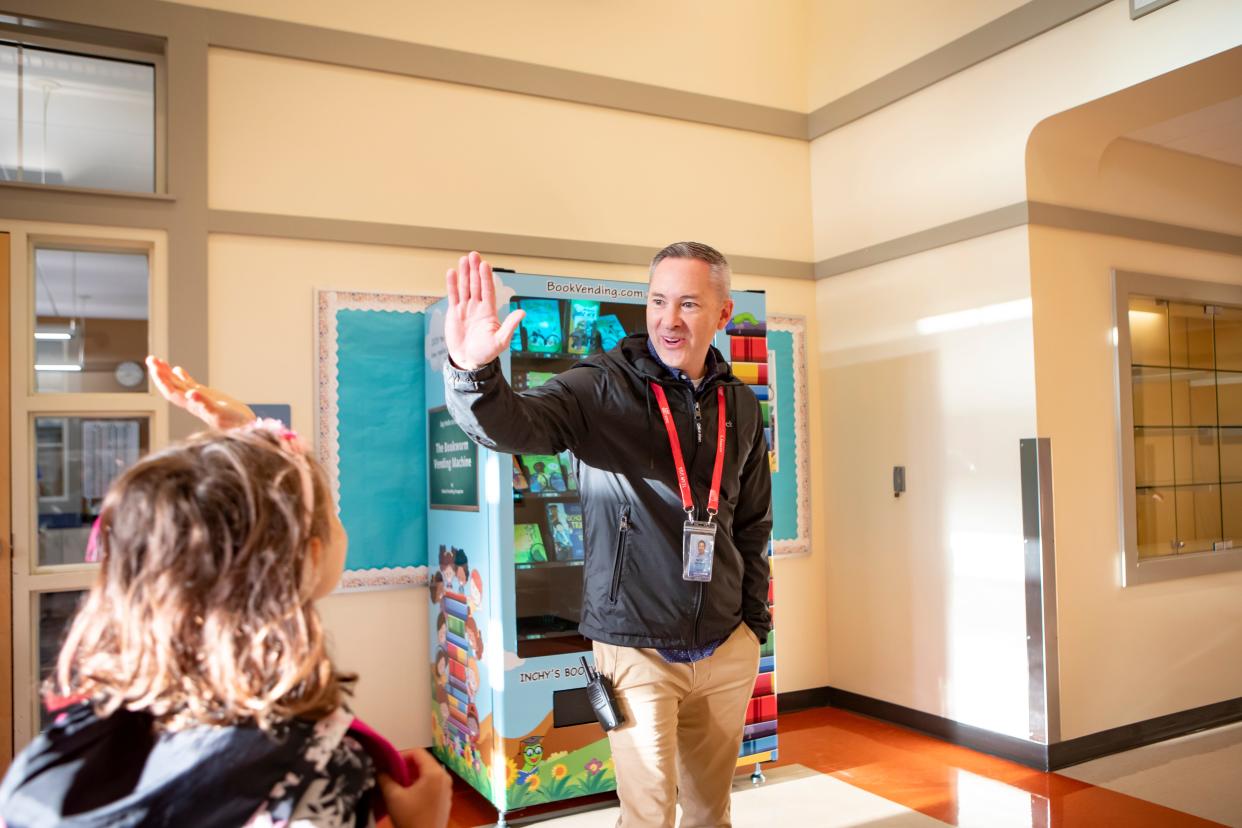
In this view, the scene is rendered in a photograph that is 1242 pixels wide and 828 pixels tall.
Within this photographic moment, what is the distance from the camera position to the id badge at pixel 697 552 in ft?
7.43

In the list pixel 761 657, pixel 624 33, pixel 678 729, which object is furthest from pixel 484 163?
pixel 678 729

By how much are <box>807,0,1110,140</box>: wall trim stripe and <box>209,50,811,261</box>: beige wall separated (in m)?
0.30

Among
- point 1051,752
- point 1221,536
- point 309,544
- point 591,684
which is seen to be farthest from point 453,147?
point 1221,536

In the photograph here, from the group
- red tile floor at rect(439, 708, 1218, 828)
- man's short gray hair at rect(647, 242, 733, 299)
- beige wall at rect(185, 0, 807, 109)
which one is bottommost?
red tile floor at rect(439, 708, 1218, 828)

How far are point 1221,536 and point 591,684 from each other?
4236 millimetres

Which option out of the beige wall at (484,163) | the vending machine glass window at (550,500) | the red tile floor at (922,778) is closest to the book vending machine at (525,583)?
the vending machine glass window at (550,500)

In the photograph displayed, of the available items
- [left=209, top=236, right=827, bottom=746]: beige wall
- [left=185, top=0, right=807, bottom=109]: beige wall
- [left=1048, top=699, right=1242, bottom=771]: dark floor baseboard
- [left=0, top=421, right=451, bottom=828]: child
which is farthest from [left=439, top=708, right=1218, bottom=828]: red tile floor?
[left=185, top=0, right=807, bottom=109]: beige wall

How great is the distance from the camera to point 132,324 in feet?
12.8

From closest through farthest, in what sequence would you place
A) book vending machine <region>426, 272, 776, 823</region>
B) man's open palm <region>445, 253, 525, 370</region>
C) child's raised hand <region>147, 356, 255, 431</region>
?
child's raised hand <region>147, 356, 255, 431</region>
man's open palm <region>445, 253, 525, 370</region>
book vending machine <region>426, 272, 776, 823</region>

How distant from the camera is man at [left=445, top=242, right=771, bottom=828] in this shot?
7.25 ft

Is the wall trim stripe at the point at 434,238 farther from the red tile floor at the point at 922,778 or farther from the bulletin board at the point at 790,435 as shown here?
the red tile floor at the point at 922,778

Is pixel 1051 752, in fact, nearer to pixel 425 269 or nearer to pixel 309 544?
pixel 425 269

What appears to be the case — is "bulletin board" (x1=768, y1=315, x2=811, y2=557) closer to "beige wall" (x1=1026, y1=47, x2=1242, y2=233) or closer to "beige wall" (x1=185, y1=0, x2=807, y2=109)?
"beige wall" (x1=185, y1=0, x2=807, y2=109)

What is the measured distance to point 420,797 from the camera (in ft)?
3.88
